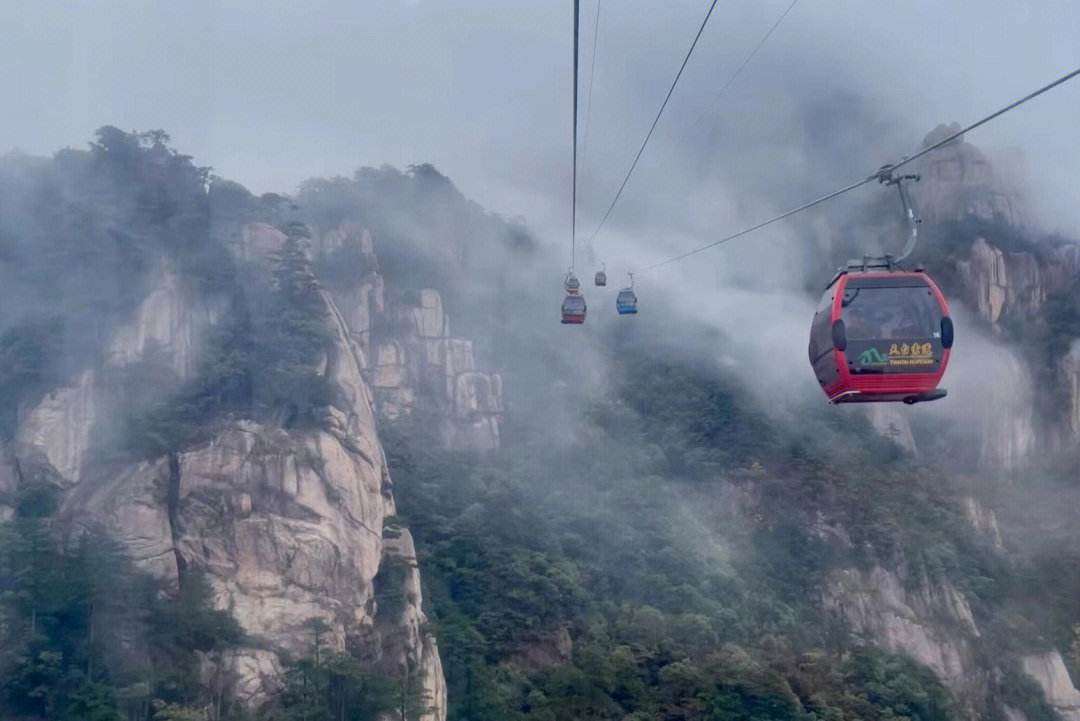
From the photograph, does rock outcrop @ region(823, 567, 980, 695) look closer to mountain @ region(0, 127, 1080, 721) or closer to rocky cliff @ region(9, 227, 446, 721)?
mountain @ region(0, 127, 1080, 721)

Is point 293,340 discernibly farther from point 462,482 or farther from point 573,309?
point 462,482

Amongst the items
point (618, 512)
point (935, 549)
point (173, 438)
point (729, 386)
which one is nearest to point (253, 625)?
point (173, 438)

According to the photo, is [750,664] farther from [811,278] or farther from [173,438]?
[811,278]

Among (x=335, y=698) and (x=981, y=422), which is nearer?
(x=335, y=698)

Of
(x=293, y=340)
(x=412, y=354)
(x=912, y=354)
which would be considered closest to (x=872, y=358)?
(x=912, y=354)

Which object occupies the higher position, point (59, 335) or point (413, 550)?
point (59, 335)

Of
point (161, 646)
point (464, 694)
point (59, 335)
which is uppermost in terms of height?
point (59, 335)

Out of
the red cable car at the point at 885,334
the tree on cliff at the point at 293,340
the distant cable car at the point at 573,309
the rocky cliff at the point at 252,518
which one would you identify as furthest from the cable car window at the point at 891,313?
the tree on cliff at the point at 293,340

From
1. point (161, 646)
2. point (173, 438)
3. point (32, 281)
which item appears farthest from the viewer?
point (32, 281)
